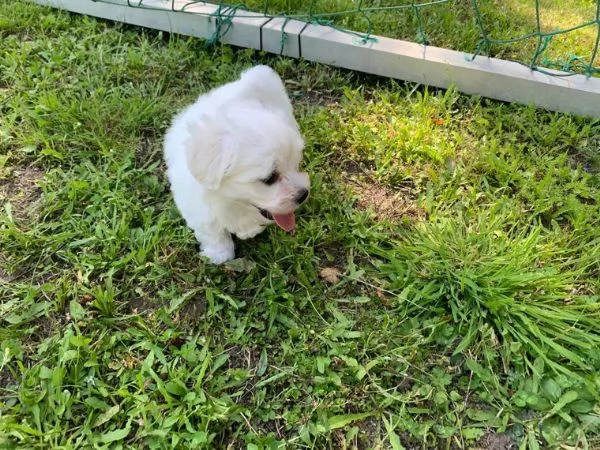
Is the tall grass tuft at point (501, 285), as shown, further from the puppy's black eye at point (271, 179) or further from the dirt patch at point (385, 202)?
the puppy's black eye at point (271, 179)

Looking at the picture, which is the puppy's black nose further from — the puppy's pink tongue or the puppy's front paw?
the puppy's front paw

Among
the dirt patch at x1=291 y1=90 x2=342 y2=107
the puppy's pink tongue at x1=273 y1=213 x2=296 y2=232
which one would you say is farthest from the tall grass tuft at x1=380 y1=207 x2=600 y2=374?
the dirt patch at x1=291 y1=90 x2=342 y2=107

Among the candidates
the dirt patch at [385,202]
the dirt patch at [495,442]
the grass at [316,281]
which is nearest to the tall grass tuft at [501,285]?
the grass at [316,281]

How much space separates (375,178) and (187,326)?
1117 millimetres

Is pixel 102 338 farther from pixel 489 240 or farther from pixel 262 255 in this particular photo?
pixel 489 240

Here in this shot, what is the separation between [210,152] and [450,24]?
6.89 ft

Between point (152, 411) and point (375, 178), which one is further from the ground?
point (375, 178)

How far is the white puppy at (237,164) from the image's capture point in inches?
63.7

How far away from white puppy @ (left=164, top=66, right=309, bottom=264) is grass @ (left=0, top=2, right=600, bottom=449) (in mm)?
226

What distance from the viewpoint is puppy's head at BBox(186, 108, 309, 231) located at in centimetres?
161

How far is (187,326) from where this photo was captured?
1971 millimetres

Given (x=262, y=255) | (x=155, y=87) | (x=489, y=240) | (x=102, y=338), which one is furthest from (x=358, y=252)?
(x=155, y=87)

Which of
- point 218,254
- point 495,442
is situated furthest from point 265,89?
point 495,442

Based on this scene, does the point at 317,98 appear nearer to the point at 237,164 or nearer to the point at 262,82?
the point at 262,82
